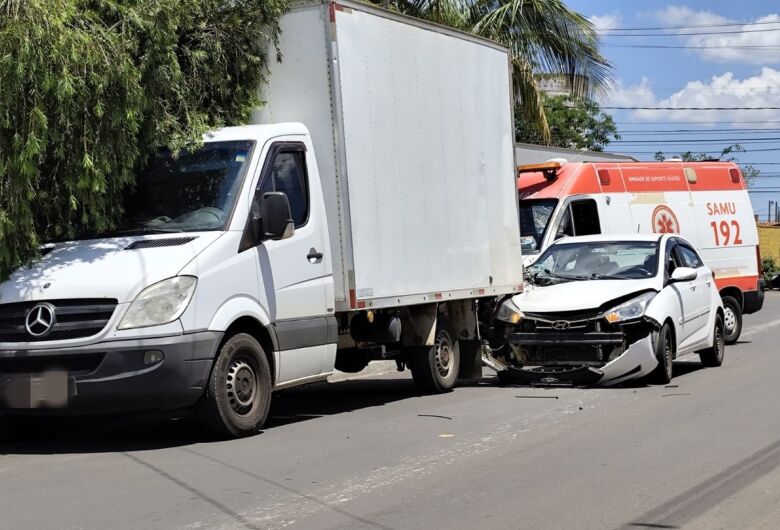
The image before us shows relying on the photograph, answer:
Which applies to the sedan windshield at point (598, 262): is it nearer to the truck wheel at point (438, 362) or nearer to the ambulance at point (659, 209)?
the truck wheel at point (438, 362)

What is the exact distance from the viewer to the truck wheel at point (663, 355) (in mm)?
11484

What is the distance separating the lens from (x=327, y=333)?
9.57m

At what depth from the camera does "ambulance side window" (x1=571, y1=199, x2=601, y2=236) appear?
17.4 m

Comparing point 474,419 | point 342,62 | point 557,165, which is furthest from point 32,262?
point 557,165

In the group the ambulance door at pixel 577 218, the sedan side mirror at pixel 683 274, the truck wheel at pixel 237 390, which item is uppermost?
the ambulance door at pixel 577 218

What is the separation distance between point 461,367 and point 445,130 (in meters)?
2.91

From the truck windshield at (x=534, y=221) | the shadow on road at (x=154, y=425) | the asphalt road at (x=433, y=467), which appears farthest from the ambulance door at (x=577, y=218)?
the asphalt road at (x=433, y=467)

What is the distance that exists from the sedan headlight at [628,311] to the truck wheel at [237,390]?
412cm

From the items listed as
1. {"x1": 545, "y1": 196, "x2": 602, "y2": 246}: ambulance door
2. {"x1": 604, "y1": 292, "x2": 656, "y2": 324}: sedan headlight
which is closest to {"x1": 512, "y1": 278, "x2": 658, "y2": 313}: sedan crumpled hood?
Answer: {"x1": 604, "y1": 292, "x2": 656, "y2": 324}: sedan headlight

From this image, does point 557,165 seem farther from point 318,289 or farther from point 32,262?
point 32,262

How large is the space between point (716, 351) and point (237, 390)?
7598 millimetres

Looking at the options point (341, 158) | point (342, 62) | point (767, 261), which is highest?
point (342, 62)

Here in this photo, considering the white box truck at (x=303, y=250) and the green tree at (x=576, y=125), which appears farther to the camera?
the green tree at (x=576, y=125)

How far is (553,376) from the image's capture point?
11.5m
